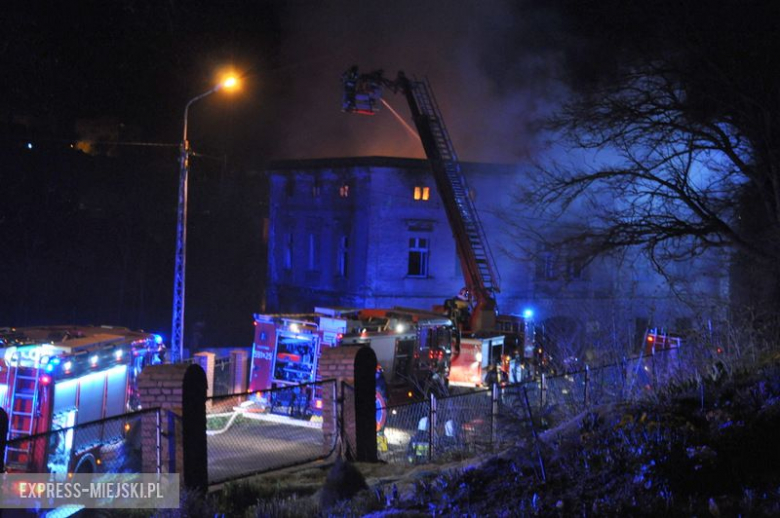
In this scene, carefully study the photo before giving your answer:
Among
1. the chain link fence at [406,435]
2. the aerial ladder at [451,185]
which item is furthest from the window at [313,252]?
the chain link fence at [406,435]

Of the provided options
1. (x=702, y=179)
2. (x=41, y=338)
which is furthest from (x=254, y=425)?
(x=702, y=179)

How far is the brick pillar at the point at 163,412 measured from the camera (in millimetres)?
6930

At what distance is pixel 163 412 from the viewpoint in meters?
7.01

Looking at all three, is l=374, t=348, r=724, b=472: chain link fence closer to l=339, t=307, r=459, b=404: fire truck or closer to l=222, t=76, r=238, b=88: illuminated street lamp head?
l=339, t=307, r=459, b=404: fire truck

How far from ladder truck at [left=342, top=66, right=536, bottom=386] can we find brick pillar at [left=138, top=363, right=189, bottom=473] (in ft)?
31.2

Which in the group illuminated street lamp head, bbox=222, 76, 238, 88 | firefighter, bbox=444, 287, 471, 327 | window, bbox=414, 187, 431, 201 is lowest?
firefighter, bbox=444, 287, 471, 327

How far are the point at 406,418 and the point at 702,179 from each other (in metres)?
9.40

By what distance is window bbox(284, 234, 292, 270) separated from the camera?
29234mm

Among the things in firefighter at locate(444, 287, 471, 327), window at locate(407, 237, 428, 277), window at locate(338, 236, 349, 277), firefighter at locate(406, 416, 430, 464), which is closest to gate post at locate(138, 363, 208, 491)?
firefighter at locate(406, 416, 430, 464)

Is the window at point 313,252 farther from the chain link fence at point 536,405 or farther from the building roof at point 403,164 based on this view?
the chain link fence at point 536,405

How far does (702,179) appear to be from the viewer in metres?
16.4

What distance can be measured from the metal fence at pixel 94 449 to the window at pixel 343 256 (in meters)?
16.0

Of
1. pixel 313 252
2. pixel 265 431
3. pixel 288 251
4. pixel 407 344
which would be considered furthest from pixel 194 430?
pixel 288 251

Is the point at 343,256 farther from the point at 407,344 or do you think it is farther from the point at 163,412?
the point at 163,412
